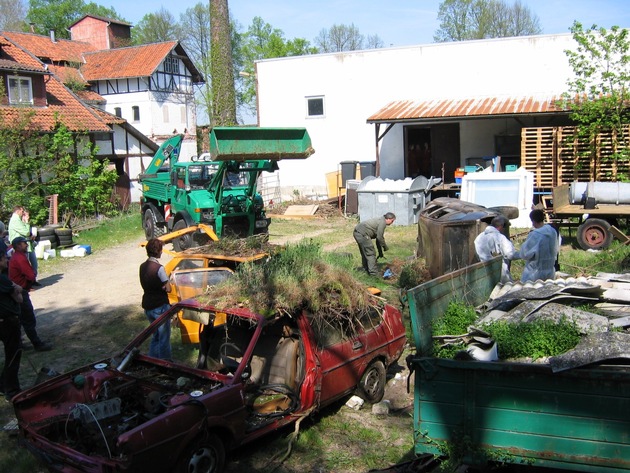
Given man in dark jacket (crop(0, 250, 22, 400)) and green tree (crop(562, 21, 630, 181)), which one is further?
green tree (crop(562, 21, 630, 181))

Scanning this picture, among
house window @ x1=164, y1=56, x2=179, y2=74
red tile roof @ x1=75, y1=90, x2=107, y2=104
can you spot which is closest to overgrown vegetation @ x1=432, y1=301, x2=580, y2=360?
red tile roof @ x1=75, y1=90, x2=107, y2=104

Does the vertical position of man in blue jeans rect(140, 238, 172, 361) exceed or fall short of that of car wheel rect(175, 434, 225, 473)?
it exceeds it

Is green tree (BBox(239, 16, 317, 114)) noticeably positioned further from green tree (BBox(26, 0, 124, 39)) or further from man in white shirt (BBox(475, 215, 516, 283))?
man in white shirt (BBox(475, 215, 516, 283))

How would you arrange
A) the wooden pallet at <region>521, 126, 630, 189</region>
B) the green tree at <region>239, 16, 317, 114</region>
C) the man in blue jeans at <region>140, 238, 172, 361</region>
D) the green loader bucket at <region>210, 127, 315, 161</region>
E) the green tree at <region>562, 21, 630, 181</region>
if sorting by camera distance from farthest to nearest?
the green tree at <region>239, 16, 317, 114</region> < the wooden pallet at <region>521, 126, 630, 189</region> < the green tree at <region>562, 21, 630, 181</region> < the green loader bucket at <region>210, 127, 315, 161</region> < the man in blue jeans at <region>140, 238, 172, 361</region>

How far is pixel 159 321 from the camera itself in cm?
605

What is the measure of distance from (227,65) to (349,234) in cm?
943

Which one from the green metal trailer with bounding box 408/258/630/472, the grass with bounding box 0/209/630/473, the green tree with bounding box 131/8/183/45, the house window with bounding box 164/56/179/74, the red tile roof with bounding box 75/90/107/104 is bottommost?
the grass with bounding box 0/209/630/473

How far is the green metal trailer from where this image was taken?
3.65m

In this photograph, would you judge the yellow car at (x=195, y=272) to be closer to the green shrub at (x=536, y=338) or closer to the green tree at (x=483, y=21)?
the green shrub at (x=536, y=338)

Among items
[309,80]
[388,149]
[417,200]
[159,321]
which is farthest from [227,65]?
[159,321]

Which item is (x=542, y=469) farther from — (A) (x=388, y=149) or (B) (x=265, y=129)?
(A) (x=388, y=149)

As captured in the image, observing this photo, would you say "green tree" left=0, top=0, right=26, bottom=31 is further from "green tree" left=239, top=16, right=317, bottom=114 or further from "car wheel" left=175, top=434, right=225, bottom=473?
"car wheel" left=175, top=434, right=225, bottom=473

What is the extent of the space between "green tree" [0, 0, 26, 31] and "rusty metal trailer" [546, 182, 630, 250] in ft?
184

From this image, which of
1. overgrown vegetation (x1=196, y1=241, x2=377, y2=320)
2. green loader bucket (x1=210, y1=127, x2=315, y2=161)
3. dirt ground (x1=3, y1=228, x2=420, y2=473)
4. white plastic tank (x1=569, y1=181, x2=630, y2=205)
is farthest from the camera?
white plastic tank (x1=569, y1=181, x2=630, y2=205)
